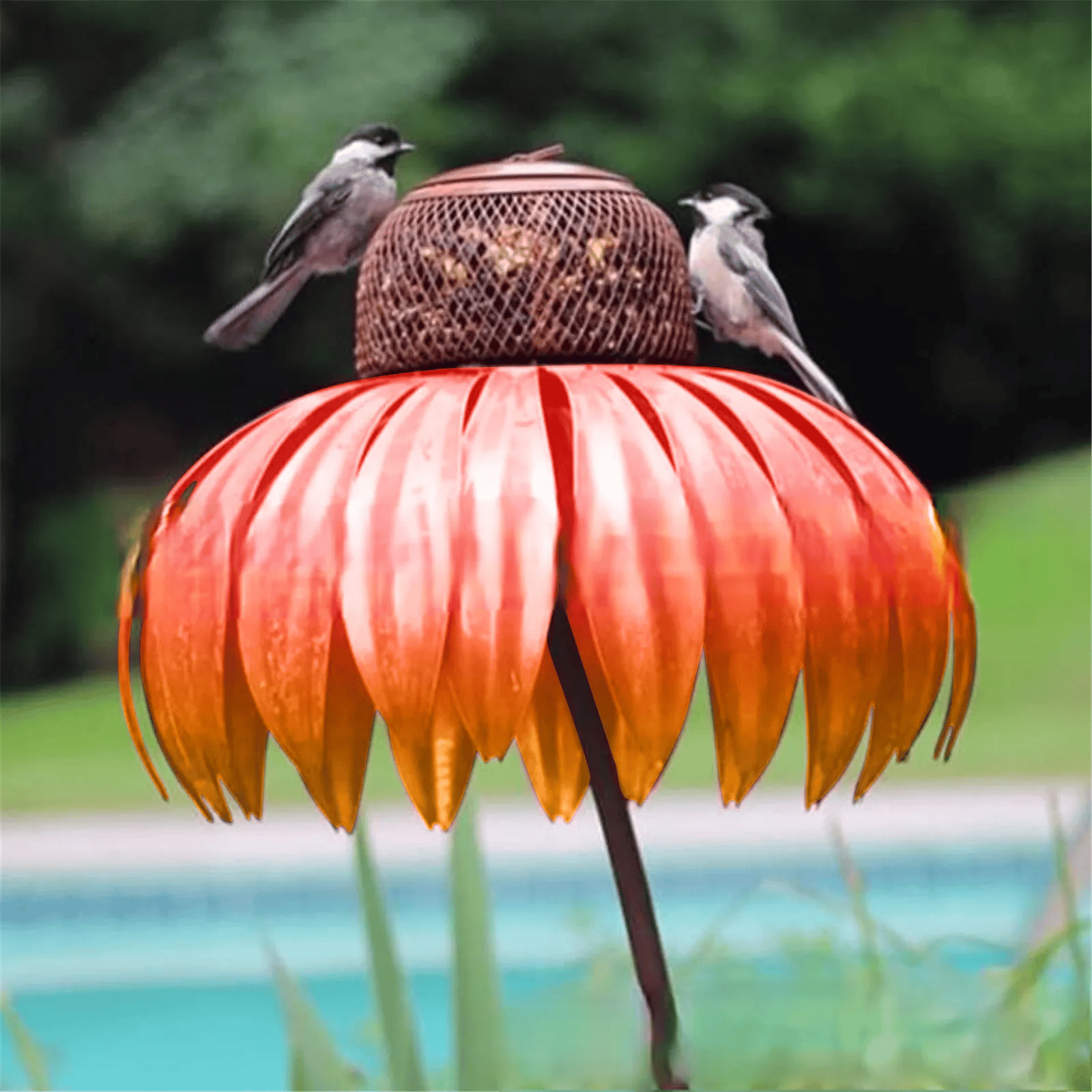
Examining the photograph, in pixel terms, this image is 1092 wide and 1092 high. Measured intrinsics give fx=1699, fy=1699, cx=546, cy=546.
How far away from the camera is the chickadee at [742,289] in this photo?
3.37 ft

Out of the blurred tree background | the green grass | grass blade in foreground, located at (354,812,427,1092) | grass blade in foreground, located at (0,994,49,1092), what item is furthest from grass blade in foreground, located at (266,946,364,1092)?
the blurred tree background

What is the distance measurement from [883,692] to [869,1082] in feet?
3.02

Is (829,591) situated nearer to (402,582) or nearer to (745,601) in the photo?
(745,601)

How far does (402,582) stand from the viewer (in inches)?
27.2

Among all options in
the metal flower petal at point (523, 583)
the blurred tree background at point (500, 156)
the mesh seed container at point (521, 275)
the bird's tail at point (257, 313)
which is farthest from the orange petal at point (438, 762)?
the blurred tree background at point (500, 156)

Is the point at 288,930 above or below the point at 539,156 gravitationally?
below

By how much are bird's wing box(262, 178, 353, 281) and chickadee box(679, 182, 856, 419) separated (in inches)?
8.6

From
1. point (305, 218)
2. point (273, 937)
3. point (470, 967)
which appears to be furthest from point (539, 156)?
point (273, 937)

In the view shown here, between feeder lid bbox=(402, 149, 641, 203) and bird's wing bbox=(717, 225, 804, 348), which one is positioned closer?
feeder lid bbox=(402, 149, 641, 203)

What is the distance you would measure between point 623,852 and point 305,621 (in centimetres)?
26

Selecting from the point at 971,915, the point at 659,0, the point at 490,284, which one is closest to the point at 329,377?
the point at 659,0

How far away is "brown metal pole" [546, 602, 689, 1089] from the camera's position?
0.84 metres

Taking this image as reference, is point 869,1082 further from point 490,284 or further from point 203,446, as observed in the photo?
point 203,446

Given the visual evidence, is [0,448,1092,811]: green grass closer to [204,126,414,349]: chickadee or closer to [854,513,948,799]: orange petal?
[204,126,414,349]: chickadee
